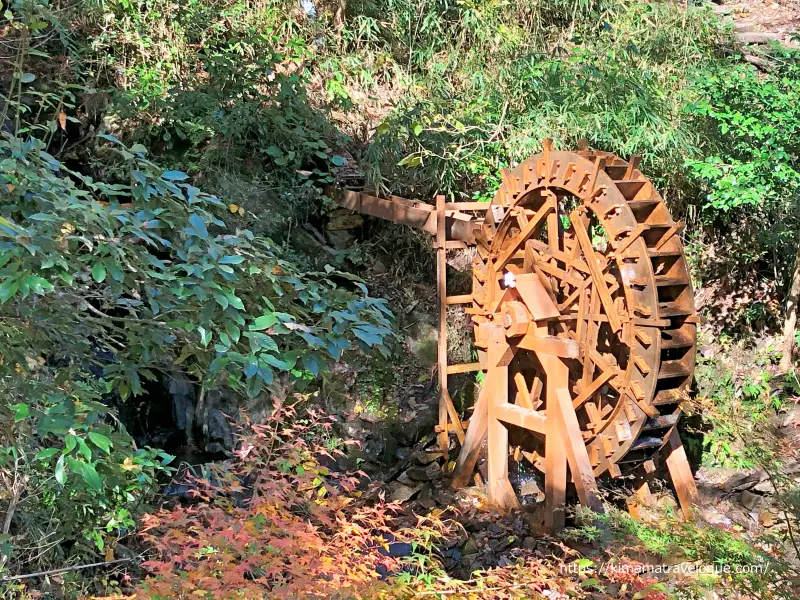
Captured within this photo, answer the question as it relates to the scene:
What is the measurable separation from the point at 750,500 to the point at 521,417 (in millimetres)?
2389

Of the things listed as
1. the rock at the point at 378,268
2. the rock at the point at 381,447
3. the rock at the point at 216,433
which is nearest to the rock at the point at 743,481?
the rock at the point at 381,447

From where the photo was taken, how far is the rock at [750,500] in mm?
5555

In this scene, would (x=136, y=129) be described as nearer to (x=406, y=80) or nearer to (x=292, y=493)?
(x=406, y=80)

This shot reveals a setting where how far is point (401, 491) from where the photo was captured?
5785mm

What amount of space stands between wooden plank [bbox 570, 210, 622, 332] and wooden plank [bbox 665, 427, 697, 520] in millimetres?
1005

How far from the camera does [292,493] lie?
112 inches

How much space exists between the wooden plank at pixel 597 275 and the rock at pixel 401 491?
2.35 metres

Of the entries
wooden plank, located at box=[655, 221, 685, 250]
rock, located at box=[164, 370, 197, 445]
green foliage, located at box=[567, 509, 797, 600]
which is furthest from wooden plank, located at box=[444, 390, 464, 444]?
green foliage, located at box=[567, 509, 797, 600]

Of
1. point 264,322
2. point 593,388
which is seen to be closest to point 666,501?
point 593,388

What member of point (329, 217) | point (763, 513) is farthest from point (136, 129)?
point (763, 513)

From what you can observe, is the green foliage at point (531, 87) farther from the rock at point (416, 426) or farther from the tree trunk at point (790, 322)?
the rock at point (416, 426)

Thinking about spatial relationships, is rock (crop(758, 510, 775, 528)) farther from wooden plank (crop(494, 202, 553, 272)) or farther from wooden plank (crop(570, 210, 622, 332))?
wooden plank (crop(494, 202, 553, 272))

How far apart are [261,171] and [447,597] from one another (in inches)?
234

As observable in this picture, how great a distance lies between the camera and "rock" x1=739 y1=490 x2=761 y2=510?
5.55 metres
